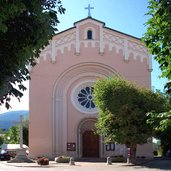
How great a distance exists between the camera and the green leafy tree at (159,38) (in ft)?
23.7

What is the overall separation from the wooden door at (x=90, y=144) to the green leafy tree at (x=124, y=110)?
9874 mm

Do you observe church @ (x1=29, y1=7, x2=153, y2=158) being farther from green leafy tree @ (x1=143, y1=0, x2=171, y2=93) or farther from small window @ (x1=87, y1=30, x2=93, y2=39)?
green leafy tree @ (x1=143, y1=0, x2=171, y2=93)

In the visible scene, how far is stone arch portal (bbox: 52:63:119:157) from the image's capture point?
4019 centimetres

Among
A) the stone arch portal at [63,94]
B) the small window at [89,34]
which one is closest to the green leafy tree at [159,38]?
the stone arch portal at [63,94]

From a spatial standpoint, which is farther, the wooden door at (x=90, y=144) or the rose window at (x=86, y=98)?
the wooden door at (x=90, y=144)

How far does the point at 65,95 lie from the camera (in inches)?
1603

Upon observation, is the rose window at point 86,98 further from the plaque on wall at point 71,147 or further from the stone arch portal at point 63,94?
the plaque on wall at point 71,147

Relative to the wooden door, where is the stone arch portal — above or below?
above

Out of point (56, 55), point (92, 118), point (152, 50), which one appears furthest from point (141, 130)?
point (152, 50)

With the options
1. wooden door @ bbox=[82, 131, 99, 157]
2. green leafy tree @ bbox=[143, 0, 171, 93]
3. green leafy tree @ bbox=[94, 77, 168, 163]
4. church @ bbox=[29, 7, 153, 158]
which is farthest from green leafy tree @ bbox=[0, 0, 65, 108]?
wooden door @ bbox=[82, 131, 99, 157]

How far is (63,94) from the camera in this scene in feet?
134

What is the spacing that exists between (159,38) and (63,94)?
33.1 m

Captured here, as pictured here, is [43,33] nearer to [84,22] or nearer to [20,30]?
[20,30]

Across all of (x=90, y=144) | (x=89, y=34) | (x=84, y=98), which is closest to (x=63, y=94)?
(x=84, y=98)
